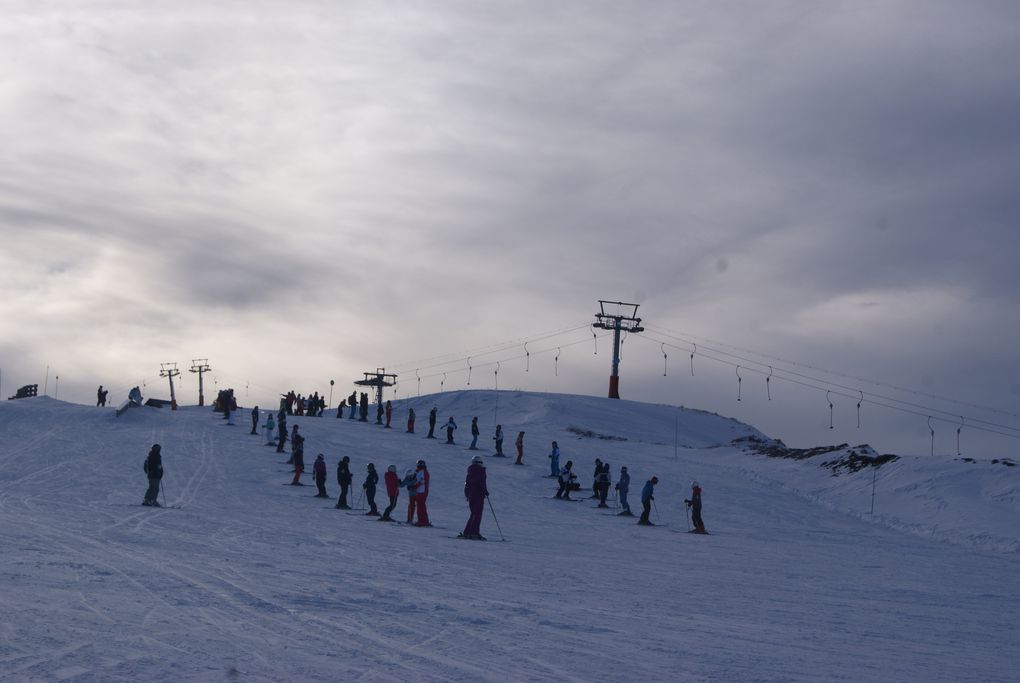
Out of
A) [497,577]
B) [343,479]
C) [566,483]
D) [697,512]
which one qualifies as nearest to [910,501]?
[697,512]

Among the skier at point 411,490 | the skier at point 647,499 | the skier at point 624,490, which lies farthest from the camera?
the skier at point 624,490

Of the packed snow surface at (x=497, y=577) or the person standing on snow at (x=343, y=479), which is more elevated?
the person standing on snow at (x=343, y=479)

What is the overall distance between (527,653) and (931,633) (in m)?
5.55

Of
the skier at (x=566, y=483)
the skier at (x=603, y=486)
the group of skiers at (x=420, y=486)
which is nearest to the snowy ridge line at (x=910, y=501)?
the group of skiers at (x=420, y=486)

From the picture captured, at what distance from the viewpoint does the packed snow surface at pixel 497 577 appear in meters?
8.88

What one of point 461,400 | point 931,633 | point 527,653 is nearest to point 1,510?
point 527,653

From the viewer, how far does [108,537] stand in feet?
53.7

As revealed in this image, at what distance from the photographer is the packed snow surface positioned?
8875mm

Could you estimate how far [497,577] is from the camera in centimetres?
1486

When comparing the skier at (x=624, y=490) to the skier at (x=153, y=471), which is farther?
the skier at (x=624, y=490)

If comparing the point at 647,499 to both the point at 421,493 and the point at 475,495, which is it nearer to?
the point at 421,493

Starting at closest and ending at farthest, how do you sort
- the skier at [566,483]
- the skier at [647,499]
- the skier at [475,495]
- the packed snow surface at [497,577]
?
1. the packed snow surface at [497,577]
2. the skier at [475,495]
3. the skier at [647,499]
4. the skier at [566,483]

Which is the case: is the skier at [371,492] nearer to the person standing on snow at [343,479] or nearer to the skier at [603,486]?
the person standing on snow at [343,479]

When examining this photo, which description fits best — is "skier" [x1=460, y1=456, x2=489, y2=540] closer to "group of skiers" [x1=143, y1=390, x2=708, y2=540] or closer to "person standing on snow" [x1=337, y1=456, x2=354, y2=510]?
"group of skiers" [x1=143, y1=390, x2=708, y2=540]
